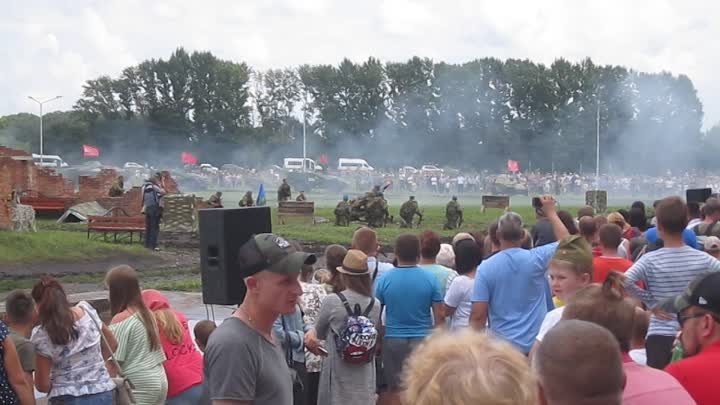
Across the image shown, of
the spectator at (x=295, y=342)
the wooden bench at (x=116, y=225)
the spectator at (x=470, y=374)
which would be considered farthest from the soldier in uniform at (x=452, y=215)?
the spectator at (x=470, y=374)

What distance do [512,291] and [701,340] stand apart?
2698 mm

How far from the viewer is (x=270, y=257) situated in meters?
3.85

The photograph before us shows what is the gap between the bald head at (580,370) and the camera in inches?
110

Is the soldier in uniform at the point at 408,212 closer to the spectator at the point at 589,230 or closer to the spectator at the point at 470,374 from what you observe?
the spectator at the point at 589,230

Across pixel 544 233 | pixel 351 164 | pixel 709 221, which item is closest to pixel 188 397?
pixel 544 233

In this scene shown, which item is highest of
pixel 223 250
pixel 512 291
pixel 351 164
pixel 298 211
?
pixel 351 164

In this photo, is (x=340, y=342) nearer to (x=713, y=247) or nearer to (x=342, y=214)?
(x=713, y=247)

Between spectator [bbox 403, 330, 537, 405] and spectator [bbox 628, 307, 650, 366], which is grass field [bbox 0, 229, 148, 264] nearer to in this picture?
spectator [bbox 628, 307, 650, 366]

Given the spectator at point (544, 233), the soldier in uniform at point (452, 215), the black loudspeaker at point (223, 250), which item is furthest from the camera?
the soldier in uniform at point (452, 215)

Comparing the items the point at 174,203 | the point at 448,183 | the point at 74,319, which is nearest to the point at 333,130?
the point at 448,183

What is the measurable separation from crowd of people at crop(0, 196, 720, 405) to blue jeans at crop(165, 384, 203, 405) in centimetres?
1

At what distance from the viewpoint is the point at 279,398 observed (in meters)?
3.83

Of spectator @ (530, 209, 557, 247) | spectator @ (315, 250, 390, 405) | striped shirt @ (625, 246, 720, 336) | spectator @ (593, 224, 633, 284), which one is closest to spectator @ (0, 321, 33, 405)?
spectator @ (315, 250, 390, 405)

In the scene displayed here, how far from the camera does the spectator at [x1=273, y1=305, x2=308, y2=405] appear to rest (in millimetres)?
6277
